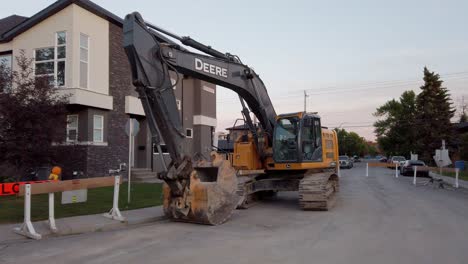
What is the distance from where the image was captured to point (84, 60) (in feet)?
66.2

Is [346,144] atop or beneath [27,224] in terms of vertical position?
atop

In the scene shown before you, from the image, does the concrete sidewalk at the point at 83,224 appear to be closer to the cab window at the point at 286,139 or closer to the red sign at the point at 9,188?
the red sign at the point at 9,188

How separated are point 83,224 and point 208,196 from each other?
279 centimetres

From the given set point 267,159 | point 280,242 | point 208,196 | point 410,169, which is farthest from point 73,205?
point 410,169

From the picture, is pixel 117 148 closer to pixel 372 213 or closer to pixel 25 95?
pixel 25 95

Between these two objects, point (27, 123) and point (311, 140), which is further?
point (311, 140)

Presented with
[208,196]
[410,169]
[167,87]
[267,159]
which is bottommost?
[410,169]

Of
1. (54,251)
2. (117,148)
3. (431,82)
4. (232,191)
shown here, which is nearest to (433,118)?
(431,82)

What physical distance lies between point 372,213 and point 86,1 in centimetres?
1565

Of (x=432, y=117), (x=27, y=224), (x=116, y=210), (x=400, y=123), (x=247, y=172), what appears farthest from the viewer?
(x=400, y=123)

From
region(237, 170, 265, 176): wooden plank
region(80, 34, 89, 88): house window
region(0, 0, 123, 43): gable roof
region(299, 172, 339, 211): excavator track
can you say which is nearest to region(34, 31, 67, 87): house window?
region(80, 34, 89, 88): house window

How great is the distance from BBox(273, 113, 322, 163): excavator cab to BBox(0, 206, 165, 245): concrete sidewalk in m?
4.39

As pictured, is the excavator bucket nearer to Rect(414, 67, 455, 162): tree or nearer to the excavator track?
the excavator track

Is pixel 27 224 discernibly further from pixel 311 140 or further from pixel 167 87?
pixel 311 140
